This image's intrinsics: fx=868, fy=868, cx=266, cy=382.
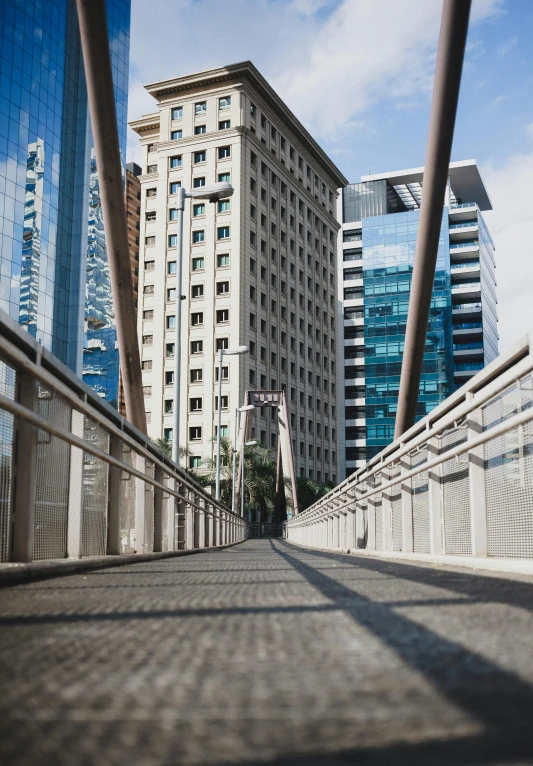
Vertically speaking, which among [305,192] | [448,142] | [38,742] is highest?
[305,192]

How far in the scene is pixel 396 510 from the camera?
1022cm

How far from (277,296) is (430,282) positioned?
7253cm

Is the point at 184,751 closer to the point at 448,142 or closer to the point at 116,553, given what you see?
the point at 116,553

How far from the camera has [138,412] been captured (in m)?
11.1

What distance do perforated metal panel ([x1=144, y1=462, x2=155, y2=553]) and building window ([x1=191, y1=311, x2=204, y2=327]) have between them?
64.2 metres

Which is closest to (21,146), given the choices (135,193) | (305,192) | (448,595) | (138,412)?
(305,192)

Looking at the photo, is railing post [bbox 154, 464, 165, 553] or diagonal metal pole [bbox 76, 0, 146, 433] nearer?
diagonal metal pole [bbox 76, 0, 146, 433]

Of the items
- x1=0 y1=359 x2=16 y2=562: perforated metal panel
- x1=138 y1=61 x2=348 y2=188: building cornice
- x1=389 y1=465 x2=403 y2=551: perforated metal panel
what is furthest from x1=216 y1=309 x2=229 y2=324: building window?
x1=0 y1=359 x2=16 y2=562: perforated metal panel

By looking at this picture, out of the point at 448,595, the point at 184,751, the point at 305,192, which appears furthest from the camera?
the point at 305,192

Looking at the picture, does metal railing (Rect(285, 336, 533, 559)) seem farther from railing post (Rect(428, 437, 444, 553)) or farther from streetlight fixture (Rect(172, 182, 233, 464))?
streetlight fixture (Rect(172, 182, 233, 464))

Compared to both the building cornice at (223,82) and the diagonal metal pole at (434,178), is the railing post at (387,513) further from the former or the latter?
the building cornice at (223,82)

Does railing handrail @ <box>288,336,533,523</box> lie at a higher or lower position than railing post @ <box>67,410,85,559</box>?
higher

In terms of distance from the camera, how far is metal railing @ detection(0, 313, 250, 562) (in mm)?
5492

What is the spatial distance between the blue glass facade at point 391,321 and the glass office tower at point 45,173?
41.6 meters
